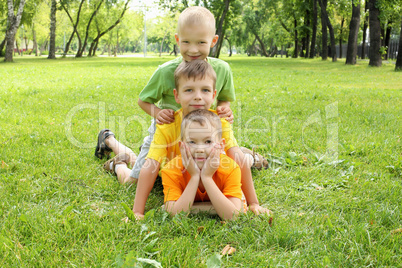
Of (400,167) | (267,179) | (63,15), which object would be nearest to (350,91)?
(400,167)

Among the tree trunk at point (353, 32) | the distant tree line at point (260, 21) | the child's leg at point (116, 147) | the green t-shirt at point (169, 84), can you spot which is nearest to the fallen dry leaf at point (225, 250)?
the green t-shirt at point (169, 84)

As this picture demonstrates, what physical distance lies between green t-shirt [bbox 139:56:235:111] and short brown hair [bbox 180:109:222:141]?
1.75ft

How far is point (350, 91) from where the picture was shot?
9719mm

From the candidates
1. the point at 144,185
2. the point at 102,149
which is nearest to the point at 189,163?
the point at 144,185

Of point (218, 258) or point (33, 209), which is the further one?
point (33, 209)

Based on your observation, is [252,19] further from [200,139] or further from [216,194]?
[216,194]

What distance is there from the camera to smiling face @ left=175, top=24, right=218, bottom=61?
115 inches

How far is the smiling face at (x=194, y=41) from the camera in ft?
9.58

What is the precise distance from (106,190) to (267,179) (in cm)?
167

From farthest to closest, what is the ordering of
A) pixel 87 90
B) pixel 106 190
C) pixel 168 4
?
pixel 168 4
pixel 87 90
pixel 106 190

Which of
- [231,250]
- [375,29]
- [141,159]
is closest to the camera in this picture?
[231,250]

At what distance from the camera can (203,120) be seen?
2766 millimetres

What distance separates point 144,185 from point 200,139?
0.61 m

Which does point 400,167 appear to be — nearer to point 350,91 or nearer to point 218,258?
point 218,258
